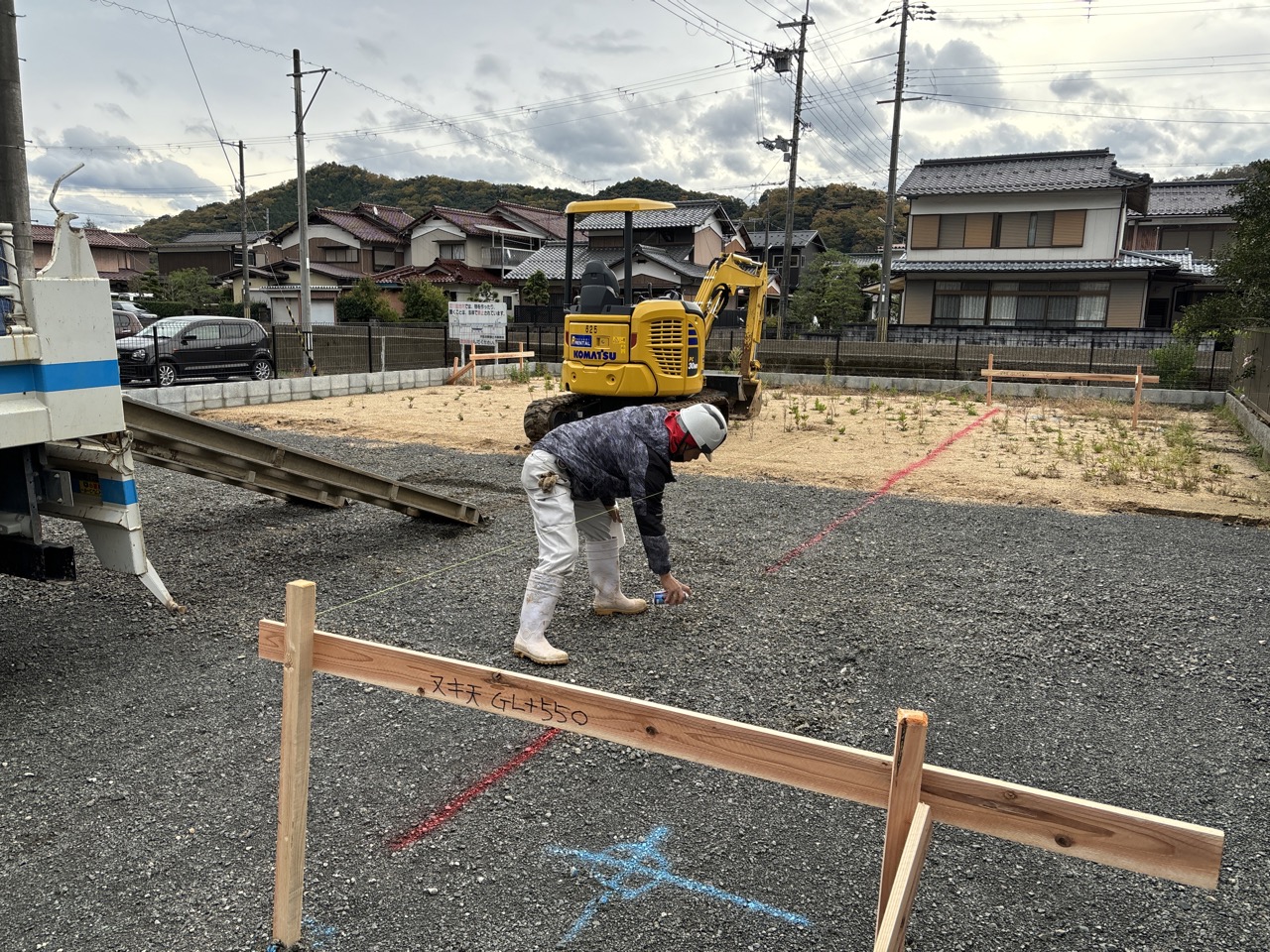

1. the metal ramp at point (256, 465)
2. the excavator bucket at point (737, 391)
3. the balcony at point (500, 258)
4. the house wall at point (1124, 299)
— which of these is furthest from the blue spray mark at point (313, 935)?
the balcony at point (500, 258)

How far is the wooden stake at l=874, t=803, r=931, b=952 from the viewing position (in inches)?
61.6

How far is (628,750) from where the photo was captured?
359 centimetres

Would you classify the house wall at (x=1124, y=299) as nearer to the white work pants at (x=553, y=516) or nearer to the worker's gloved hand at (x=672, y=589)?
the worker's gloved hand at (x=672, y=589)

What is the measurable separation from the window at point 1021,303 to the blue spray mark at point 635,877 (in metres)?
27.0

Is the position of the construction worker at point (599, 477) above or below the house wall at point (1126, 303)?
below

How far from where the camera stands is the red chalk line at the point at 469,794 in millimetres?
2955

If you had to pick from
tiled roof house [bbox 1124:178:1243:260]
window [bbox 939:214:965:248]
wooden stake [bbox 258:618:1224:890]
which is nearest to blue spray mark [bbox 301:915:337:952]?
wooden stake [bbox 258:618:1224:890]

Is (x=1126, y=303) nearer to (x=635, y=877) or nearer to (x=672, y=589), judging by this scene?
(x=672, y=589)

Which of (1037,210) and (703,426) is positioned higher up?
(1037,210)

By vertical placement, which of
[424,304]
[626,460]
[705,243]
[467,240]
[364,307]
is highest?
[467,240]

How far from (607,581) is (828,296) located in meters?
28.6

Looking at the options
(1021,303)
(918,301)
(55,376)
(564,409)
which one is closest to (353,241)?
(918,301)

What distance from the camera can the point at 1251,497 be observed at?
345 inches

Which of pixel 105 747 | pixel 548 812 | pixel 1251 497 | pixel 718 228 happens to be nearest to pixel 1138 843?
pixel 548 812
